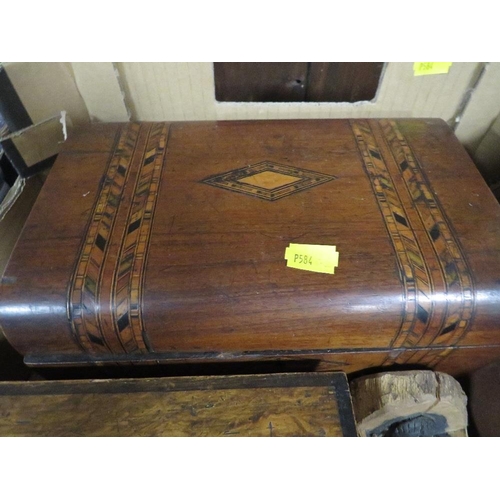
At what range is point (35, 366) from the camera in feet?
2.91

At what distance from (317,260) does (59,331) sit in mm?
534

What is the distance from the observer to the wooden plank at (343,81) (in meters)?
1.13

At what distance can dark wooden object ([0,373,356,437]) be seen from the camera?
723 mm

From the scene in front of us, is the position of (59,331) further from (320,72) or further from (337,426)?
(320,72)

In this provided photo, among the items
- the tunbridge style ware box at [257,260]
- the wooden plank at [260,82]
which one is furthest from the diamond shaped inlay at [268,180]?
the wooden plank at [260,82]

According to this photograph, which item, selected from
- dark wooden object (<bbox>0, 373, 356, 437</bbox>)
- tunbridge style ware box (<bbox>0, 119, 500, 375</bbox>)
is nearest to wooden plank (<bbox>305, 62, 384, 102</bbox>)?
tunbridge style ware box (<bbox>0, 119, 500, 375</bbox>)

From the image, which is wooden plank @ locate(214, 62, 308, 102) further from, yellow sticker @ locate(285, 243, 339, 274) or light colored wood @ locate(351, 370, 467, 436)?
light colored wood @ locate(351, 370, 467, 436)

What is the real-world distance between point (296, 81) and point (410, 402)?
2.93 ft

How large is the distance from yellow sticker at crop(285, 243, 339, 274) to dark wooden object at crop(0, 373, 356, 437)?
208 millimetres

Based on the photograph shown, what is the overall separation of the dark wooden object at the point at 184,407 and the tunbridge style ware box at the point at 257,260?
0.09 meters

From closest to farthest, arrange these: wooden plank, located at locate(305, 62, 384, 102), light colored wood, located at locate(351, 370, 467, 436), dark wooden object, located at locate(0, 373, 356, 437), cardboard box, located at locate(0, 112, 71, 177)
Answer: dark wooden object, located at locate(0, 373, 356, 437), light colored wood, located at locate(351, 370, 467, 436), cardboard box, located at locate(0, 112, 71, 177), wooden plank, located at locate(305, 62, 384, 102)

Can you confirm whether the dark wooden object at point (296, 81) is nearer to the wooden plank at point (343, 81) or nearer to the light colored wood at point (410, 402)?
the wooden plank at point (343, 81)

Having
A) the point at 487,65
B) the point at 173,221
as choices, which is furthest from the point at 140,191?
the point at 487,65

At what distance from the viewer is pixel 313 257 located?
0.81 m
